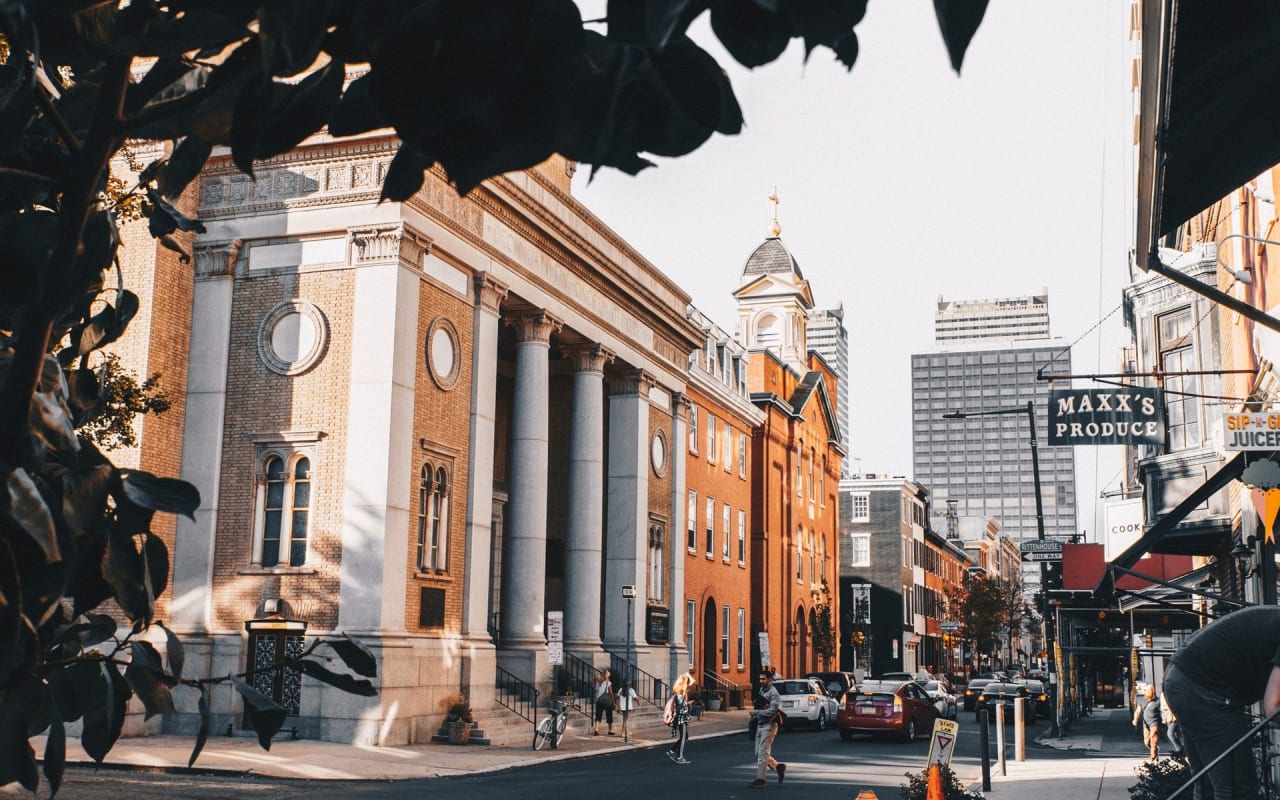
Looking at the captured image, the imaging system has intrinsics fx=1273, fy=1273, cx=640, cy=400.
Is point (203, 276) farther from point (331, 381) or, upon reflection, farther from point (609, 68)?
point (609, 68)

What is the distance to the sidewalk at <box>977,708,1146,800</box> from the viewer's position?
17.0 metres

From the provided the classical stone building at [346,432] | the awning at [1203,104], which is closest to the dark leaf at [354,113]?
the awning at [1203,104]

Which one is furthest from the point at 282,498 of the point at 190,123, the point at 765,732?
the point at 190,123

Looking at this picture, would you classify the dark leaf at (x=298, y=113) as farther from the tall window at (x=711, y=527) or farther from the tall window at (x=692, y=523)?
the tall window at (x=711, y=527)

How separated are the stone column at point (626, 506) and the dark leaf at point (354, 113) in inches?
1368

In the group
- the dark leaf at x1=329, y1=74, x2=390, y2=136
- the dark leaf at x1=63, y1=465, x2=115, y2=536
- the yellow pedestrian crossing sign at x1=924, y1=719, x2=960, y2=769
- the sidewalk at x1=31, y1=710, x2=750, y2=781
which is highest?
the dark leaf at x1=329, y1=74, x2=390, y2=136

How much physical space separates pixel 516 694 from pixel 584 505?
6541 mm

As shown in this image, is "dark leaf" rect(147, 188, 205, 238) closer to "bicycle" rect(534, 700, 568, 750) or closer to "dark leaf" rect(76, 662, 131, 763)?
"dark leaf" rect(76, 662, 131, 763)

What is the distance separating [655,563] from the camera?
131 ft

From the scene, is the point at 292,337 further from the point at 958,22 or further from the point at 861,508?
the point at 861,508

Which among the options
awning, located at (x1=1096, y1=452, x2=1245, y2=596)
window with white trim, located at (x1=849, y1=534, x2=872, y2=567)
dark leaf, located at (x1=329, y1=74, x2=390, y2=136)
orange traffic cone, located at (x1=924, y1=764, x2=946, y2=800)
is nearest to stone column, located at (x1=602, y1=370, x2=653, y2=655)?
awning, located at (x1=1096, y1=452, x2=1245, y2=596)

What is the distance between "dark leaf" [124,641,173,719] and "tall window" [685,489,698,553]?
139 feet

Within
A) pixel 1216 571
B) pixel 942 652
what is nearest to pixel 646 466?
pixel 1216 571

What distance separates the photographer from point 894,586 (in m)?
86.0
